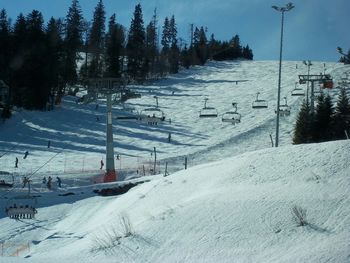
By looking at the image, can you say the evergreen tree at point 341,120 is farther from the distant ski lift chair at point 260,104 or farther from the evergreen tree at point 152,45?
the evergreen tree at point 152,45

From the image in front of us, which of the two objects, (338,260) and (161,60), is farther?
(161,60)

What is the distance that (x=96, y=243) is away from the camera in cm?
1477

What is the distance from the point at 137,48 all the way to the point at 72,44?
81.3 ft

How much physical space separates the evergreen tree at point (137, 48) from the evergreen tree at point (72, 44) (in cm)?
1000

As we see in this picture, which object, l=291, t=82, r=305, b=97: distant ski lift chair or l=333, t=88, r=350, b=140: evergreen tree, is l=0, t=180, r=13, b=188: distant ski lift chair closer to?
l=333, t=88, r=350, b=140: evergreen tree

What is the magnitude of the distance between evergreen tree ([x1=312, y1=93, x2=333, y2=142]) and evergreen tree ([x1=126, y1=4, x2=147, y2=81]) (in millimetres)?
55642

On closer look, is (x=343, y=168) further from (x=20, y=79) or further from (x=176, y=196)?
(x=20, y=79)

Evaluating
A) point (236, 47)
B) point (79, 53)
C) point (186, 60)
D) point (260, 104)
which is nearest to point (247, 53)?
point (236, 47)

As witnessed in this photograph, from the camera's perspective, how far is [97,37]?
11419cm

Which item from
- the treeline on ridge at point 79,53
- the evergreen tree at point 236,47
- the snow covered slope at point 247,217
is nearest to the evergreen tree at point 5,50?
the treeline on ridge at point 79,53

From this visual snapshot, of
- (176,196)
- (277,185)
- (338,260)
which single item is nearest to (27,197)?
(176,196)

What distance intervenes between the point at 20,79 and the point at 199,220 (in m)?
58.2

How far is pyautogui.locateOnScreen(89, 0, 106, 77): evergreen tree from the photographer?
9706 cm

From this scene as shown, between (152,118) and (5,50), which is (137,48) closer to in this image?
(5,50)
